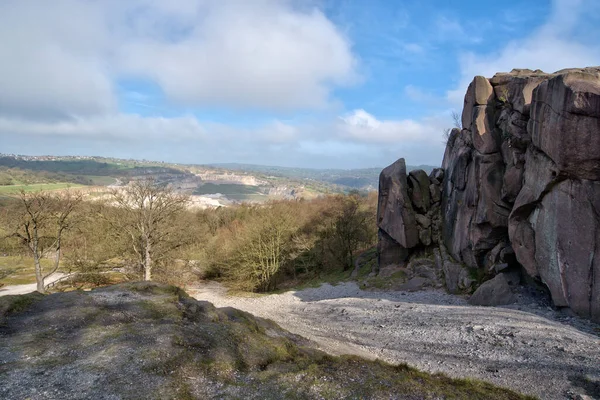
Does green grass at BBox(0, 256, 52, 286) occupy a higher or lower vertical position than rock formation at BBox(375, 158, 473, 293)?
lower

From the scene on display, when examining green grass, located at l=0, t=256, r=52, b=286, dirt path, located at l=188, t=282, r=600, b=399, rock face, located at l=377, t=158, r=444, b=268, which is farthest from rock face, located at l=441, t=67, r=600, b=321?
green grass, located at l=0, t=256, r=52, b=286

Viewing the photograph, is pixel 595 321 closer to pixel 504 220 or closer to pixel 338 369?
pixel 504 220

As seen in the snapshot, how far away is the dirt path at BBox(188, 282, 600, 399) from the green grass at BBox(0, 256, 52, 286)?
38.2 m

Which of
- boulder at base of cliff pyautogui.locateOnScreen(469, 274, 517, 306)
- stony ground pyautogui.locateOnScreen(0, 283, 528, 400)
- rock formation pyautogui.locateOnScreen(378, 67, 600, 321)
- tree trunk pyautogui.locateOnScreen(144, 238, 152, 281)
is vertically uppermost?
rock formation pyautogui.locateOnScreen(378, 67, 600, 321)

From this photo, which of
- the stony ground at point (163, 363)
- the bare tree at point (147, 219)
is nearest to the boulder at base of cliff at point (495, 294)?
the stony ground at point (163, 363)

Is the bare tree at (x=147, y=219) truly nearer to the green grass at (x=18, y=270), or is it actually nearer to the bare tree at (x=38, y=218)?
the bare tree at (x=38, y=218)

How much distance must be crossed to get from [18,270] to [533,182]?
57.9 metres

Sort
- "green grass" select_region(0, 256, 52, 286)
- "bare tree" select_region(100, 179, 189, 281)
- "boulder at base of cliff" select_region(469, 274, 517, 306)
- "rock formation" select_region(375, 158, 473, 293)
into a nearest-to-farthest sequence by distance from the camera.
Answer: "boulder at base of cliff" select_region(469, 274, 517, 306)
"rock formation" select_region(375, 158, 473, 293)
"bare tree" select_region(100, 179, 189, 281)
"green grass" select_region(0, 256, 52, 286)

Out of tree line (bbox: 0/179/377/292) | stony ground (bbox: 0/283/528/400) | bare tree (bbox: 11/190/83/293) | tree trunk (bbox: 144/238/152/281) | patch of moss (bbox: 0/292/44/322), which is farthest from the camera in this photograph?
tree trunk (bbox: 144/238/152/281)

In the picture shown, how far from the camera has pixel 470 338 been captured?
44.0 ft

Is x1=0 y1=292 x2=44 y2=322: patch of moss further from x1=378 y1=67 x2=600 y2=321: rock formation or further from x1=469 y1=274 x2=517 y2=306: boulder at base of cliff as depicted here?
x1=378 y1=67 x2=600 y2=321: rock formation

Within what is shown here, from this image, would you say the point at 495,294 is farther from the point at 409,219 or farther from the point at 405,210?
the point at 405,210

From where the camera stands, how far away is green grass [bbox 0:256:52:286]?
4169 centimetres

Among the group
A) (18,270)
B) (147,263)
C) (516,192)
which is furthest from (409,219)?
(18,270)
